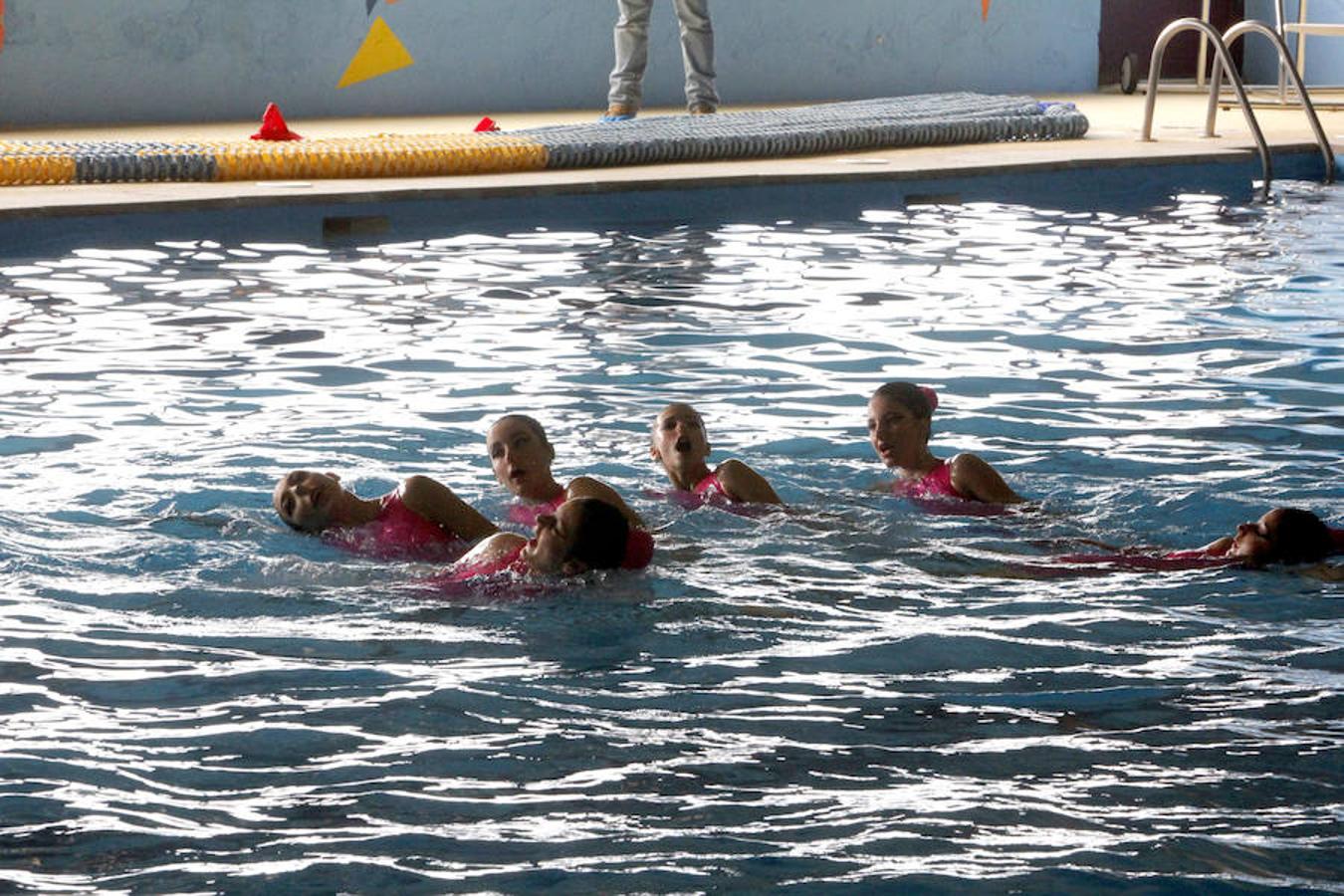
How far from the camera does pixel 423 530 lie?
4566 millimetres

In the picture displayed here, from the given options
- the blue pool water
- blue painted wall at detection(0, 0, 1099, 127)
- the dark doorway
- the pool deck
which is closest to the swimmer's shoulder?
the blue pool water

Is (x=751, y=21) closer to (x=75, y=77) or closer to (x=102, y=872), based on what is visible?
(x=75, y=77)

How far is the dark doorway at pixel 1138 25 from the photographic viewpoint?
17.3 metres

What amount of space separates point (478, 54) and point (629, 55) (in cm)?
277

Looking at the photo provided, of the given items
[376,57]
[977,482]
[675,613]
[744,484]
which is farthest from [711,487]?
[376,57]

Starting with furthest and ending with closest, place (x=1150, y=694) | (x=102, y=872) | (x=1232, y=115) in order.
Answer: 1. (x=1232, y=115)
2. (x=1150, y=694)
3. (x=102, y=872)

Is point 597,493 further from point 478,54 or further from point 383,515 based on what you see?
point 478,54

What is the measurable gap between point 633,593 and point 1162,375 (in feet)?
9.87

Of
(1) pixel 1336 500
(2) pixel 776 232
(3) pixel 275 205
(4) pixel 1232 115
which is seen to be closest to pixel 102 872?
(1) pixel 1336 500

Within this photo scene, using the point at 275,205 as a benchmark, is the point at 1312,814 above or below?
below

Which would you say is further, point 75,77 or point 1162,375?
point 75,77

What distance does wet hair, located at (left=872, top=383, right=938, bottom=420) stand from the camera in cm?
498

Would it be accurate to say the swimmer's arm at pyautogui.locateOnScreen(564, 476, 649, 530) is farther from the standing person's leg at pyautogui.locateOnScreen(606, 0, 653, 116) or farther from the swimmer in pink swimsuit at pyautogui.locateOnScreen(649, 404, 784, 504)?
the standing person's leg at pyautogui.locateOnScreen(606, 0, 653, 116)

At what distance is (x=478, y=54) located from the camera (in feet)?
47.6
